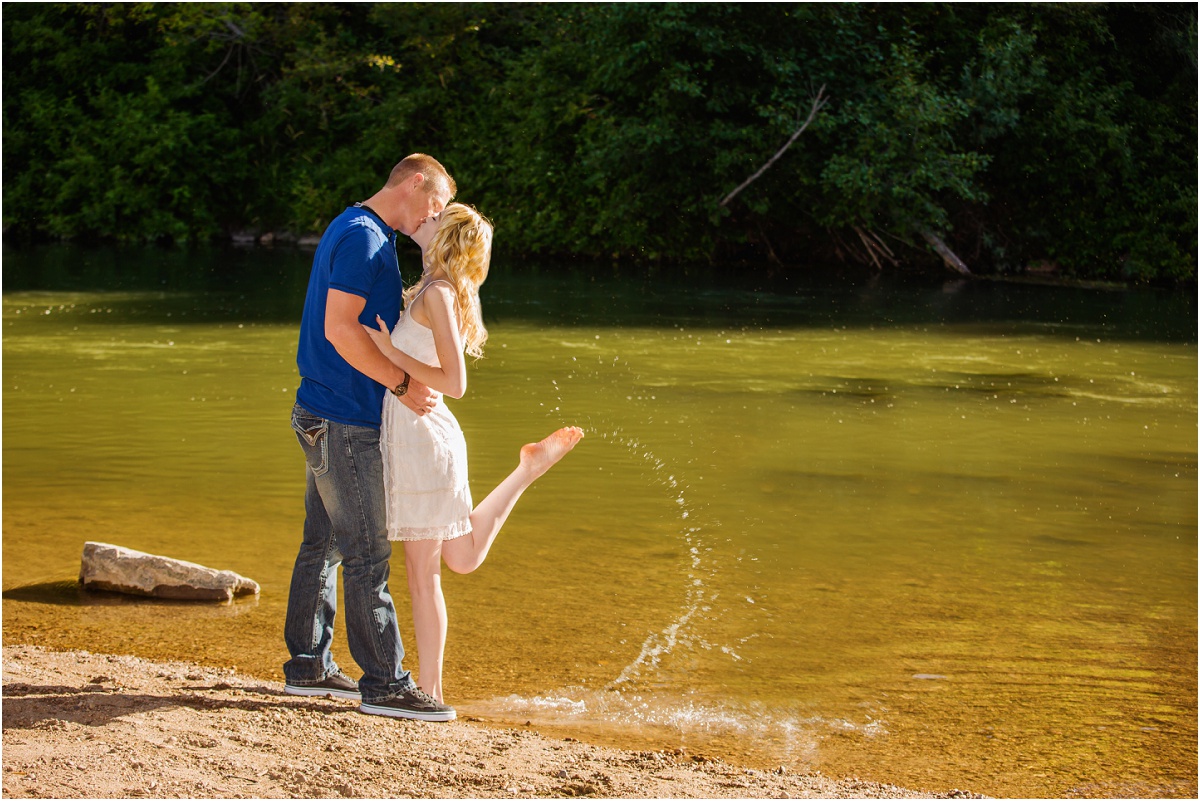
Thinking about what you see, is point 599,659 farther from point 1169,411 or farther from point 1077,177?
point 1077,177

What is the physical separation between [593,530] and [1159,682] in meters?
3.02

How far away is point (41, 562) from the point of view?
6500 mm

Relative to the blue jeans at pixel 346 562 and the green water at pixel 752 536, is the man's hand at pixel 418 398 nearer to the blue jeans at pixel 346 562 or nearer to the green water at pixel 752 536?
the blue jeans at pixel 346 562

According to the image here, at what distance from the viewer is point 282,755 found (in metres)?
3.80

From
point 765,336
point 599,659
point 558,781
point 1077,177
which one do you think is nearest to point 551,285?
point 765,336

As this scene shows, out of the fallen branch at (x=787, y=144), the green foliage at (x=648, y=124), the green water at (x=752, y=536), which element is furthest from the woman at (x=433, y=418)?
the fallen branch at (x=787, y=144)

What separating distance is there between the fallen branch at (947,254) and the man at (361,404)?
2287 cm

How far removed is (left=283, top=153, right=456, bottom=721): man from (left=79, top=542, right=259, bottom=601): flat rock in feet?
5.53

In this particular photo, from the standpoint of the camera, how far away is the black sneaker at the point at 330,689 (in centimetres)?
447

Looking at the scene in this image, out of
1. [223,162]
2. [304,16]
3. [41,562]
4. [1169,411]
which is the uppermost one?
[304,16]

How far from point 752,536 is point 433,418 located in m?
3.50

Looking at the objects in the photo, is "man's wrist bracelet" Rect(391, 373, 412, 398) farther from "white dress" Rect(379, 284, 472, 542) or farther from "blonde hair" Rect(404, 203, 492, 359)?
"blonde hair" Rect(404, 203, 492, 359)

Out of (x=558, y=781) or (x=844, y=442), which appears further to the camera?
(x=844, y=442)

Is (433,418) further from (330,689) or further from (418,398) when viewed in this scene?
(330,689)
